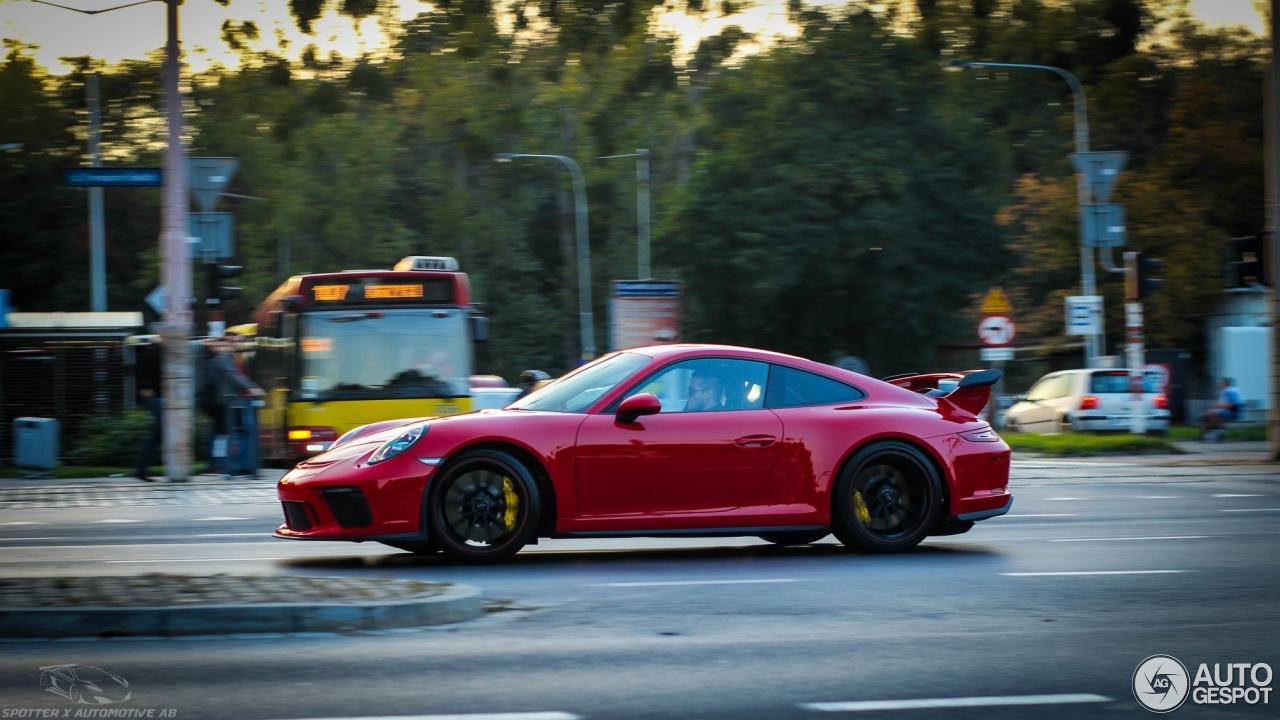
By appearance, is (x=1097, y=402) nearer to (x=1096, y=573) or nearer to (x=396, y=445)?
(x=1096, y=573)

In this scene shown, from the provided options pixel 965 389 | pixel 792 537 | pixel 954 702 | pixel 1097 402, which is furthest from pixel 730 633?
pixel 1097 402

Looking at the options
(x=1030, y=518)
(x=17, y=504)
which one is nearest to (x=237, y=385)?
(x=17, y=504)

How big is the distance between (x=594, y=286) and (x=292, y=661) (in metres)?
54.3

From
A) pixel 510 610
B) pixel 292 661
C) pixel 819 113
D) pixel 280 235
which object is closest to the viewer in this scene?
pixel 292 661

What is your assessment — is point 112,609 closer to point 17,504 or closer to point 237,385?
point 17,504

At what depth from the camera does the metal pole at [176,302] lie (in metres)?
19.8

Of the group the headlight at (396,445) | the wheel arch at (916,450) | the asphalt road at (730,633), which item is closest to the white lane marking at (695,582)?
the asphalt road at (730,633)

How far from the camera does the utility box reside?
77.9ft

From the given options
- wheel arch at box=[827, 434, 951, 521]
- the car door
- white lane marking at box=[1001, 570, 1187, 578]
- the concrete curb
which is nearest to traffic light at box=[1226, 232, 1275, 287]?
wheel arch at box=[827, 434, 951, 521]

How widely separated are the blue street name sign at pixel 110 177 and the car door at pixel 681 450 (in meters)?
11.2

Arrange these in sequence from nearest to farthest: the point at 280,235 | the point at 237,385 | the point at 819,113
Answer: the point at 237,385
the point at 819,113
the point at 280,235

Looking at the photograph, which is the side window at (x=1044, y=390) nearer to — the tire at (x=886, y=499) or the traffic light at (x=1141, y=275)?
the traffic light at (x=1141, y=275)

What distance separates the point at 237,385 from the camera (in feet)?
66.7

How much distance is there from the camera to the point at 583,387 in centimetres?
966
